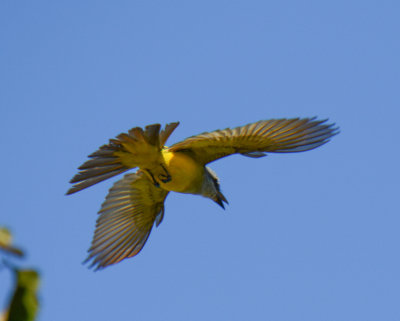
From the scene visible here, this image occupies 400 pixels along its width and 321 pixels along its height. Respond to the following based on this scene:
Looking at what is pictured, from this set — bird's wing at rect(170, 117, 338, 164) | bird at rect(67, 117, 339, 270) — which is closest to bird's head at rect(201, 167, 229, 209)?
bird at rect(67, 117, 339, 270)

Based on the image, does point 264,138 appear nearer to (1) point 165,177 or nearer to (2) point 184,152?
(2) point 184,152

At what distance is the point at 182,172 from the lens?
571cm

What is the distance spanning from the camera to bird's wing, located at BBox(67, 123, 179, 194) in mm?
5199

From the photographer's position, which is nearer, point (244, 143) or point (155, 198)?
point (244, 143)

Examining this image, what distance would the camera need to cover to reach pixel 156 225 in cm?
705

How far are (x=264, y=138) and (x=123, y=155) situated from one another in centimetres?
137

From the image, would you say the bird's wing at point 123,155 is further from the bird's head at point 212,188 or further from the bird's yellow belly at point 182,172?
the bird's head at point 212,188

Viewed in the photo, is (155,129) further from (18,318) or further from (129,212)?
(18,318)

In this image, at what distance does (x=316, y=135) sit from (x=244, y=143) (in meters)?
0.70

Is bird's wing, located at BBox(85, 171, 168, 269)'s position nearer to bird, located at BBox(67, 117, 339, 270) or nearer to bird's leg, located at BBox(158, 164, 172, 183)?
bird, located at BBox(67, 117, 339, 270)

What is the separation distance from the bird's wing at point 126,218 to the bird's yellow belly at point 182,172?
78cm

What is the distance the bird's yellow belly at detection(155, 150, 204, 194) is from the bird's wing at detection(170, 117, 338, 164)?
0.31ft

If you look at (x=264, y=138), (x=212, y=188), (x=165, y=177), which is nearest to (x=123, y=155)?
(x=165, y=177)

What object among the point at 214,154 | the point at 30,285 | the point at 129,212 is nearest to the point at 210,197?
the point at 214,154
